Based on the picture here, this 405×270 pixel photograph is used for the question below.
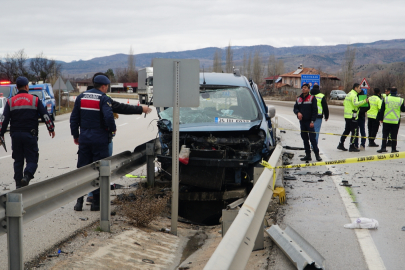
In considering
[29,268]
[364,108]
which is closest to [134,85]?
[364,108]

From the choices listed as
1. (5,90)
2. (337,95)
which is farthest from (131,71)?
(5,90)

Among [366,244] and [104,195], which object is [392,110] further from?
[104,195]

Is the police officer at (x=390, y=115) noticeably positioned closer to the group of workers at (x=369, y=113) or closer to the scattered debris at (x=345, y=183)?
the group of workers at (x=369, y=113)

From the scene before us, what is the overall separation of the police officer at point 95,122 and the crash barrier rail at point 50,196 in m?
0.39

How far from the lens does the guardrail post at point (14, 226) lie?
359 cm

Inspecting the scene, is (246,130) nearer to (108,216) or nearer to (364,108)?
(108,216)

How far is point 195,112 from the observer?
8016 millimetres

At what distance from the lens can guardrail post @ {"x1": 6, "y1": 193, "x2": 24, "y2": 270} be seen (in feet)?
11.8

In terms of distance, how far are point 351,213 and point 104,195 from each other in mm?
3449

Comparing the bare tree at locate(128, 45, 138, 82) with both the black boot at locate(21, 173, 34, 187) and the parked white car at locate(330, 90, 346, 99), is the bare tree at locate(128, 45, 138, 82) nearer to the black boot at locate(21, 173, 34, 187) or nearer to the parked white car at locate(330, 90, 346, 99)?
the parked white car at locate(330, 90, 346, 99)

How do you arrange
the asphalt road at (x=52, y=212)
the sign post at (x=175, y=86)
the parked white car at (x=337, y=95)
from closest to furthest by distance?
the asphalt road at (x=52, y=212) → the sign post at (x=175, y=86) → the parked white car at (x=337, y=95)

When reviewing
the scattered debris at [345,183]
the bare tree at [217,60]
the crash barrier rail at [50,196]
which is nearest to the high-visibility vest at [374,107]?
the scattered debris at [345,183]

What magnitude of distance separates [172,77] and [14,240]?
2836mm

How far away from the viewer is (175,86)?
568 centimetres
